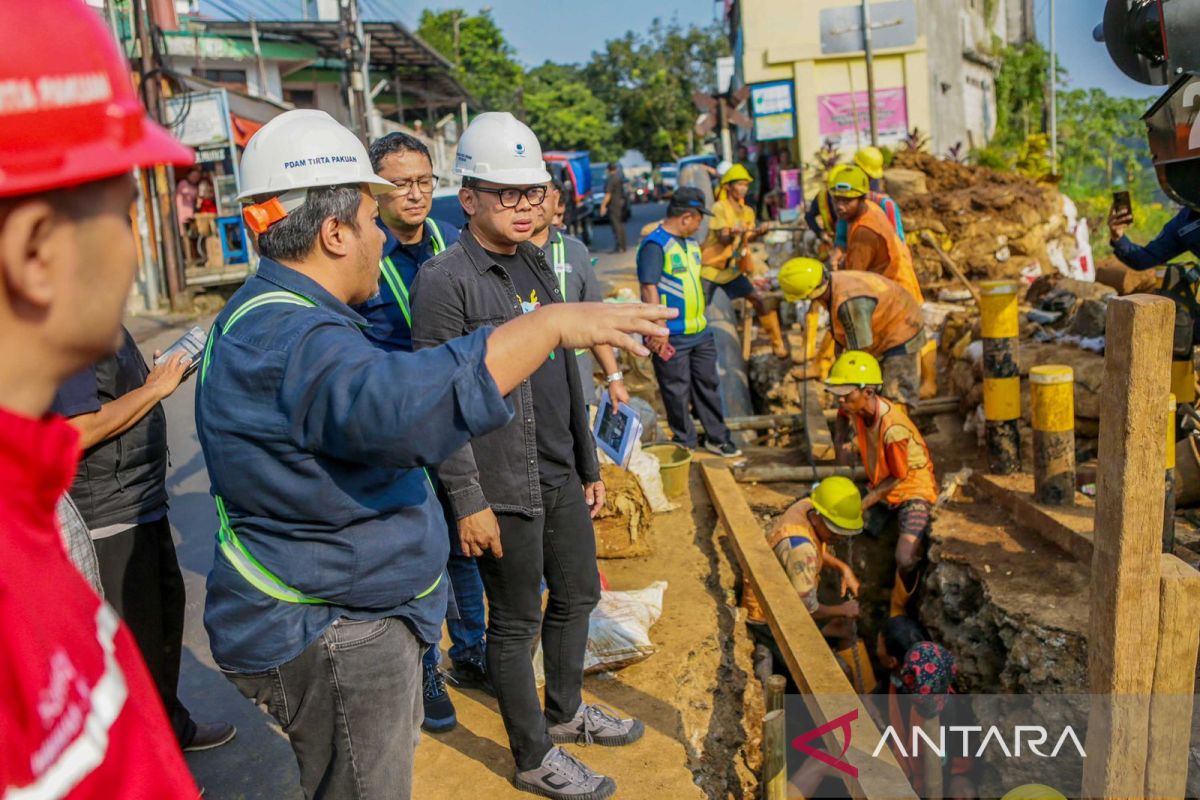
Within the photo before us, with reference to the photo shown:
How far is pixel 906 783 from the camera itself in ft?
11.2

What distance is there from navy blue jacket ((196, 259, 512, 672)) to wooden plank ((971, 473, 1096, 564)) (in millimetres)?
3869

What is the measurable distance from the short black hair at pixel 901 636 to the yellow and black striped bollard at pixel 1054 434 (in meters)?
1.04

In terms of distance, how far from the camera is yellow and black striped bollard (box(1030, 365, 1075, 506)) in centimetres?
540

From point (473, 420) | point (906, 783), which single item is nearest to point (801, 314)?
point (906, 783)

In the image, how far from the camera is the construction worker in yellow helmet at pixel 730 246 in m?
8.85

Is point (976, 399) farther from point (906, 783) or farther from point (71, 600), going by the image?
point (71, 600)

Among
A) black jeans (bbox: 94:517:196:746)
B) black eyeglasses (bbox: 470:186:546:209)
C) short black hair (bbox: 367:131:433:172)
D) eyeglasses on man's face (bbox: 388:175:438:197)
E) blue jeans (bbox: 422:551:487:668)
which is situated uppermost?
short black hair (bbox: 367:131:433:172)

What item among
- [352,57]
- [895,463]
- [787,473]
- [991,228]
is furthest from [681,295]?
[352,57]

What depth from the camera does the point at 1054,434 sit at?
17.7 ft

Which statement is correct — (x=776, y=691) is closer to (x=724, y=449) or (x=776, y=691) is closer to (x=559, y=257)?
(x=559, y=257)

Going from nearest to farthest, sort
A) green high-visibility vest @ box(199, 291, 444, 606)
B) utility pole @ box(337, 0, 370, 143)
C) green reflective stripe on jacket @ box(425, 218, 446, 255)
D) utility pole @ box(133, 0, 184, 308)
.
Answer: green high-visibility vest @ box(199, 291, 444, 606)
green reflective stripe on jacket @ box(425, 218, 446, 255)
utility pole @ box(133, 0, 184, 308)
utility pole @ box(337, 0, 370, 143)

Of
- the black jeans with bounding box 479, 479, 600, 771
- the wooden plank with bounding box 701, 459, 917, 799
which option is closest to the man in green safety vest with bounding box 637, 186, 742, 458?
the wooden plank with bounding box 701, 459, 917, 799

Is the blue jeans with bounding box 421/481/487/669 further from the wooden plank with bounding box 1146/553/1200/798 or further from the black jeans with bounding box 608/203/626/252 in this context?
the black jeans with bounding box 608/203/626/252

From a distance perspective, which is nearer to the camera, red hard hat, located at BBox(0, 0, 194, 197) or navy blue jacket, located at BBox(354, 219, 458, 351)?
red hard hat, located at BBox(0, 0, 194, 197)
